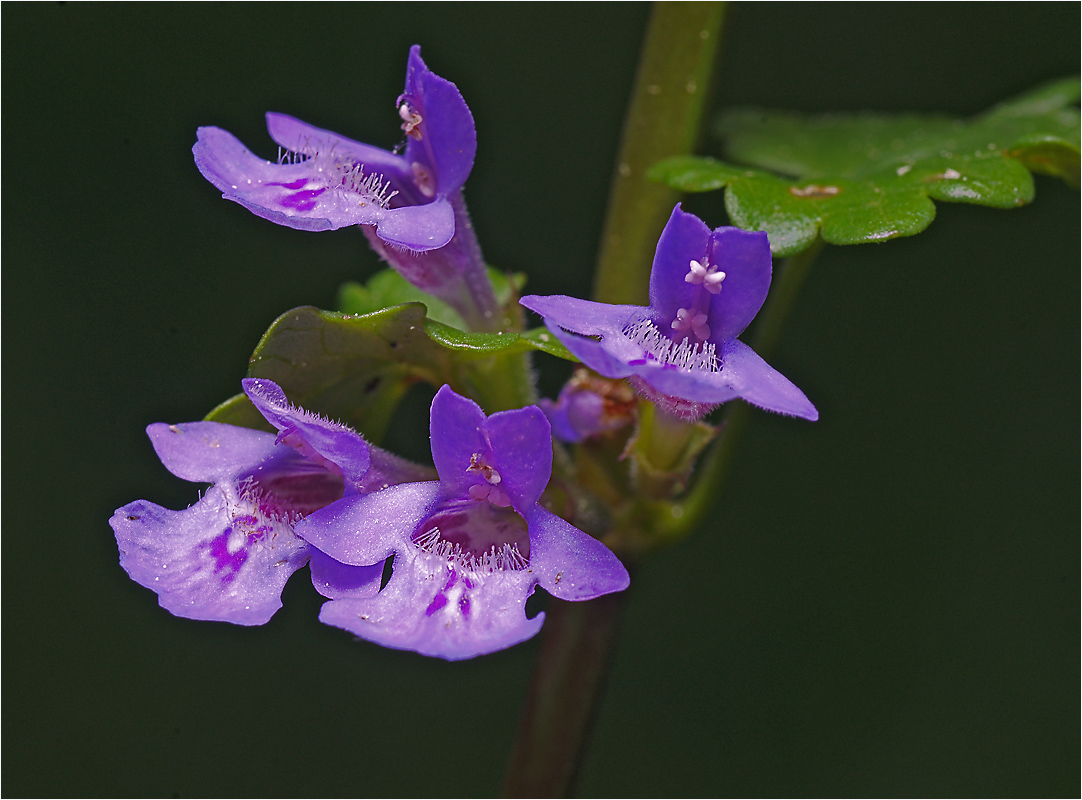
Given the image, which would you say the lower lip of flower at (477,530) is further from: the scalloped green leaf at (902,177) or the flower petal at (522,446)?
the scalloped green leaf at (902,177)

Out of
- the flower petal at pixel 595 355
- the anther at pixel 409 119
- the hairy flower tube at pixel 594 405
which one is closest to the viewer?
the flower petal at pixel 595 355

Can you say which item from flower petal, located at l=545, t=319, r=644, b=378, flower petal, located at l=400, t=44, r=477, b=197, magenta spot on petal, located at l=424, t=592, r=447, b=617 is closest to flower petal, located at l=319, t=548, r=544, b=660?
magenta spot on petal, located at l=424, t=592, r=447, b=617

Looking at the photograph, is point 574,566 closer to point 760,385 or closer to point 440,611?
point 440,611

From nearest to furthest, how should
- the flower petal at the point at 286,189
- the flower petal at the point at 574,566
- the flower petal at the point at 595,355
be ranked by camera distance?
the flower petal at the point at 595,355 → the flower petal at the point at 574,566 → the flower petal at the point at 286,189

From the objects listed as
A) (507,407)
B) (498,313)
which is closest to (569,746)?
(507,407)

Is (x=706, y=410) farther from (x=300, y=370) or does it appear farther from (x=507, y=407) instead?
(x=300, y=370)

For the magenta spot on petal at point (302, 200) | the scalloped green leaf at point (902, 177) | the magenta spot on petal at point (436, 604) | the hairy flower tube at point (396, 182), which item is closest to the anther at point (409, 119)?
the hairy flower tube at point (396, 182)

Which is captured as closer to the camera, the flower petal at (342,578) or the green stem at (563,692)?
the flower petal at (342,578)
